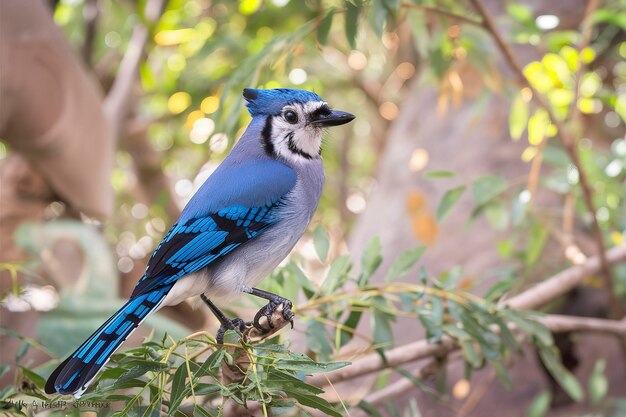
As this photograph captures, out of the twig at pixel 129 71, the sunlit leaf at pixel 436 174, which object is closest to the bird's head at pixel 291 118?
the sunlit leaf at pixel 436 174

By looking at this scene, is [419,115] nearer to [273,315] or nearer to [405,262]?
[405,262]

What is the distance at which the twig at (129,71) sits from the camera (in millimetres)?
3211

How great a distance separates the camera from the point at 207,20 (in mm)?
3783

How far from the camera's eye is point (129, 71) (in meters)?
3.30

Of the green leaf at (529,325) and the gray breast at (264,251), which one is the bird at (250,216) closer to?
the gray breast at (264,251)

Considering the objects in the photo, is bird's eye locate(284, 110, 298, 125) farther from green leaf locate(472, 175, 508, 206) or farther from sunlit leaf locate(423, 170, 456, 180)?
green leaf locate(472, 175, 508, 206)

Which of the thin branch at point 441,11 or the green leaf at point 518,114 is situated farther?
the green leaf at point 518,114

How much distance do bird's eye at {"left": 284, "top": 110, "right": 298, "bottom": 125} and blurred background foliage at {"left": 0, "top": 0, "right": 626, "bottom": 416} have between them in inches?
4.1

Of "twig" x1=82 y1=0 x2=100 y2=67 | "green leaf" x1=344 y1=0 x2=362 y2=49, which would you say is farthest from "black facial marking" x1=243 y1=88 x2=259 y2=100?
"twig" x1=82 y1=0 x2=100 y2=67

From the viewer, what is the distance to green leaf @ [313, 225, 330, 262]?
1.59 meters

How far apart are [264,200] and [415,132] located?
1881 millimetres

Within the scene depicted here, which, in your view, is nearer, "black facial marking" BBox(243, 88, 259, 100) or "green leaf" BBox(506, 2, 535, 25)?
"black facial marking" BBox(243, 88, 259, 100)

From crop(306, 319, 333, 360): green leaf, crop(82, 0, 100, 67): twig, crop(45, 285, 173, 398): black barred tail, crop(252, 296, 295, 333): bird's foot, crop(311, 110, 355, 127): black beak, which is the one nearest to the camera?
crop(45, 285, 173, 398): black barred tail

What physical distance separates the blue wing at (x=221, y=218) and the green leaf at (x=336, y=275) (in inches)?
9.3
